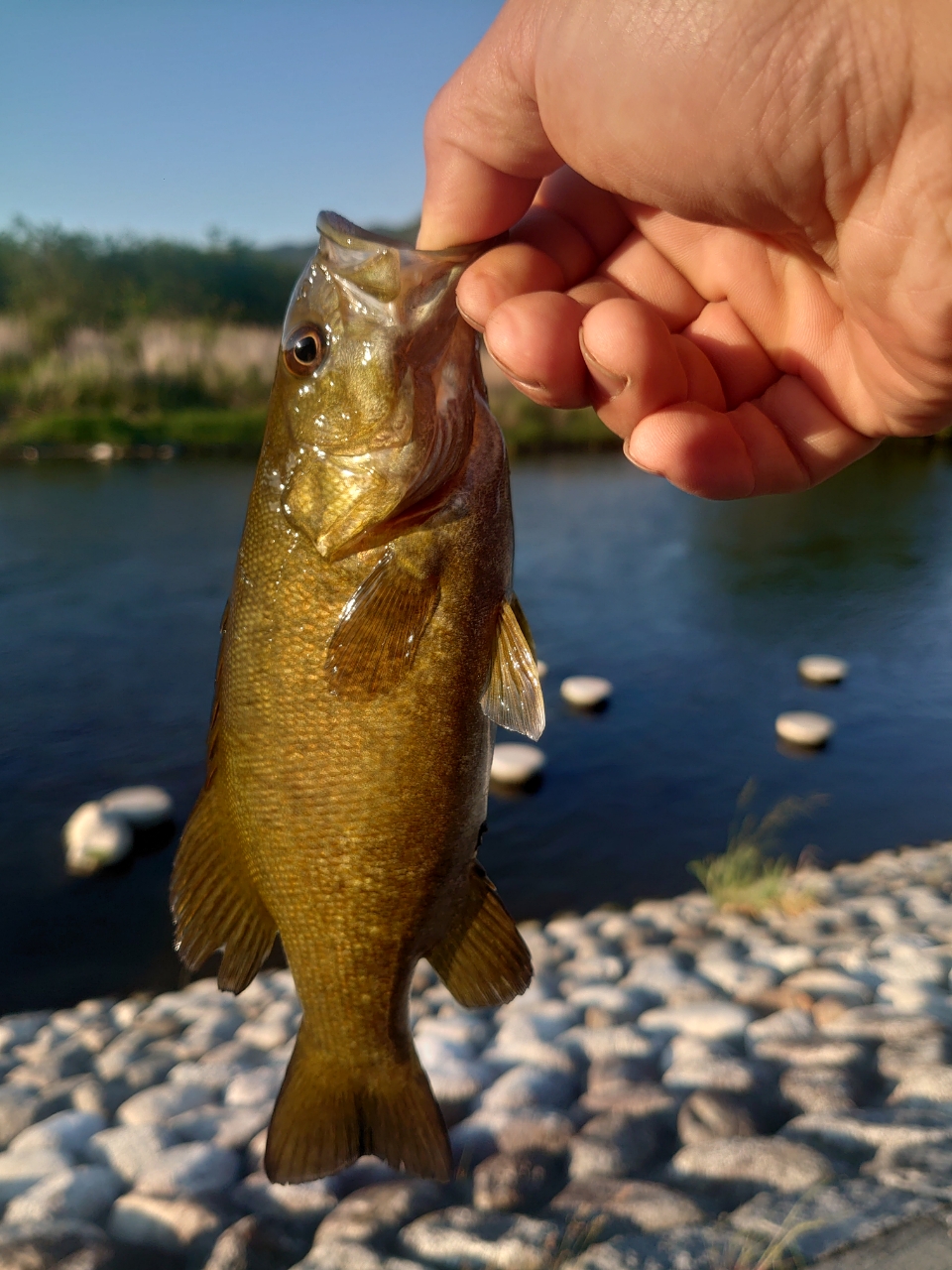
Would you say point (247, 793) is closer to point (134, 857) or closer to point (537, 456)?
point (134, 857)

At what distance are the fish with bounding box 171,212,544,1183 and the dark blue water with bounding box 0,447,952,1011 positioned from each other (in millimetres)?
3882

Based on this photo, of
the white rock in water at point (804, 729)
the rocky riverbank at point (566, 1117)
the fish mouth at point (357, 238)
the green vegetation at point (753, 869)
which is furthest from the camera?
the white rock in water at point (804, 729)

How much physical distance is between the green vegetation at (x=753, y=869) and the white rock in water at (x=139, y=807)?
11.8 ft

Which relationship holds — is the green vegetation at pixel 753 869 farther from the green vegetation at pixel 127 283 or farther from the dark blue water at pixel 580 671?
→ the green vegetation at pixel 127 283

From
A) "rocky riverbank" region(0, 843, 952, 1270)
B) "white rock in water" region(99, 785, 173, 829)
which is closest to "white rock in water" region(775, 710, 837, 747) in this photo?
"rocky riverbank" region(0, 843, 952, 1270)

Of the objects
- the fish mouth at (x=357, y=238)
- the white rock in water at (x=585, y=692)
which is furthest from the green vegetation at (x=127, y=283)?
the fish mouth at (x=357, y=238)

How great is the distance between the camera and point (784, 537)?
1528cm

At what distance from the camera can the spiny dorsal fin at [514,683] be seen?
1788 mm

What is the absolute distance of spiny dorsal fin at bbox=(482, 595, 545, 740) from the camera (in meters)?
1.79

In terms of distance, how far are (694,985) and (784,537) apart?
11898mm

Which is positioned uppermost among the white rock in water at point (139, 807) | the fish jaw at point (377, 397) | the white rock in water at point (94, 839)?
the fish jaw at point (377, 397)

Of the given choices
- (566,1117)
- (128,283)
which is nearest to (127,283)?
(128,283)

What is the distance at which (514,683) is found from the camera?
181 cm

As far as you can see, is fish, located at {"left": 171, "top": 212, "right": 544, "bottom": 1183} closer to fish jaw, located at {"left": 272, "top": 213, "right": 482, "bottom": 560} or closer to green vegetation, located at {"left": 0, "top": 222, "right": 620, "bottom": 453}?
fish jaw, located at {"left": 272, "top": 213, "right": 482, "bottom": 560}
